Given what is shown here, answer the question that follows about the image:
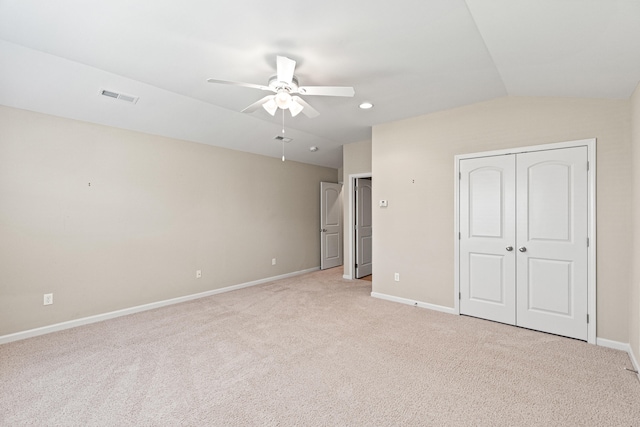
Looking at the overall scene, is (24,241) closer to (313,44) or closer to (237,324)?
(237,324)

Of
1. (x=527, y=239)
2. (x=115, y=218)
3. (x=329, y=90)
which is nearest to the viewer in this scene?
(x=329, y=90)

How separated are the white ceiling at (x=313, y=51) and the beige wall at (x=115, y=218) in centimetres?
41

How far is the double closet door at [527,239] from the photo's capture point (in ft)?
10.2

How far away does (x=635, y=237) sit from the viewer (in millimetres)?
2662

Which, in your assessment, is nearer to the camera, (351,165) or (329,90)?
(329,90)

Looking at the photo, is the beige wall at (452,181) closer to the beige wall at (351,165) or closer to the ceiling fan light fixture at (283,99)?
the beige wall at (351,165)

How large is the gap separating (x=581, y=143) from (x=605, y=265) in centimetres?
124

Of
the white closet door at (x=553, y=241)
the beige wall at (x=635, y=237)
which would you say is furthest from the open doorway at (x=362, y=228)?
the beige wall at (x=635, y=237)

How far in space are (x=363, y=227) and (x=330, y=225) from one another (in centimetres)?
116

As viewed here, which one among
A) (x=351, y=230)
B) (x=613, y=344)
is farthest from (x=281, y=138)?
(x=613, y=344)

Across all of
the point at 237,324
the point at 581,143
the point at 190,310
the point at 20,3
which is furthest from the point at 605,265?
the point at 20,3

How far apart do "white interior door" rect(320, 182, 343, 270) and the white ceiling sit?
3.29m

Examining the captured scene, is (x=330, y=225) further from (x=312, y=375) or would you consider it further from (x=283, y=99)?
(x=312, y=375)

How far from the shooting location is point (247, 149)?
17.5 feet
